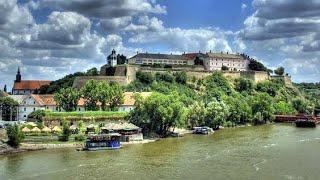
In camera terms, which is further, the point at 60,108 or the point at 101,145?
the point at 60,108

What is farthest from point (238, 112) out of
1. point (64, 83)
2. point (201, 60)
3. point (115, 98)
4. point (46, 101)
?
point (201, 60)

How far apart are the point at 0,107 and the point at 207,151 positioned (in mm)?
46090

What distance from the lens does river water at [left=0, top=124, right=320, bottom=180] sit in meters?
48.9

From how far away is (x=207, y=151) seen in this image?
2512 inches

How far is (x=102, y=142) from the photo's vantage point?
65.4 meters

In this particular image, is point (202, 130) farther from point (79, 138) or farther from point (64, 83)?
point (64, 83)

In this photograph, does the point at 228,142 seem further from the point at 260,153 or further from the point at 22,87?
the point at 22,87

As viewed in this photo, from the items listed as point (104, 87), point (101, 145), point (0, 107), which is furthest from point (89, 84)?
point (101, 145)

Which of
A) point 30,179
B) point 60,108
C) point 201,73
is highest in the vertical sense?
point 201,73

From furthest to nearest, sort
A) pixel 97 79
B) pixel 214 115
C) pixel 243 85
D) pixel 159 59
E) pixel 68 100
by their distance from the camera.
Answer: pixel 159 59 < pixel 243 85 < pixel 97 79 < pixel 68 100 < pixel 214 115

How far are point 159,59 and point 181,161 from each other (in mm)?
92565

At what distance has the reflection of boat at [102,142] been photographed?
64456 millimetres

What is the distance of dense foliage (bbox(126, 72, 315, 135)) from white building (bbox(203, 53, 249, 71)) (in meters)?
12.2

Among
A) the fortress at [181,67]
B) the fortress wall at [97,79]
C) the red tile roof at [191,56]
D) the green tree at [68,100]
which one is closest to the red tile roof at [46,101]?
the green tree at [68,100]
